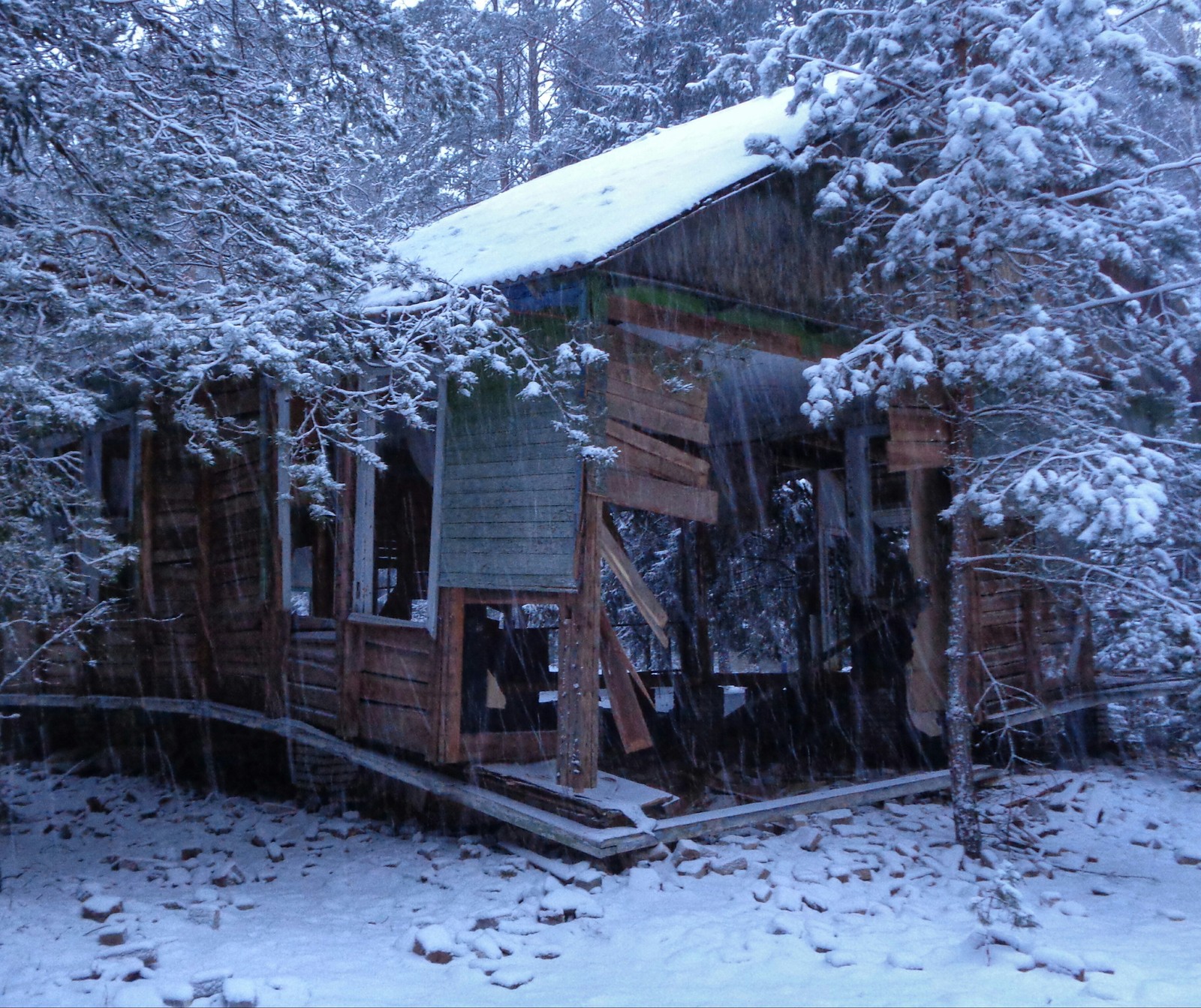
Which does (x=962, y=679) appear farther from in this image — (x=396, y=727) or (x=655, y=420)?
(x=396, y=727)

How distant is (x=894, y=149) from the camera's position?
21.5 ft

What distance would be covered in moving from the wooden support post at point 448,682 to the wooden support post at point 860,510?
206 inches

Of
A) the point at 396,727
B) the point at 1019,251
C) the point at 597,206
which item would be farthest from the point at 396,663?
the point at 1019,251

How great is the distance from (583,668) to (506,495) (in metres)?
1.27

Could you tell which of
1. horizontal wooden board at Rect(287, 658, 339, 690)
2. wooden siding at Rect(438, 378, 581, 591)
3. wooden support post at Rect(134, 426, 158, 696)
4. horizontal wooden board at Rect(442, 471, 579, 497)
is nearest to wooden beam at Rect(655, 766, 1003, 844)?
wooden siding at Rect(438, 378, 581, 591)

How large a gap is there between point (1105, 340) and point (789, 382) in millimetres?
2983

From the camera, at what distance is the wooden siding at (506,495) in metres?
6.36

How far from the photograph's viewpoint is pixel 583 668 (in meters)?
6.24

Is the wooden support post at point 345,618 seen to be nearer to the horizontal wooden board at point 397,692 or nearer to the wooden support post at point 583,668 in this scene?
the horizontal wooden board at point 397,692

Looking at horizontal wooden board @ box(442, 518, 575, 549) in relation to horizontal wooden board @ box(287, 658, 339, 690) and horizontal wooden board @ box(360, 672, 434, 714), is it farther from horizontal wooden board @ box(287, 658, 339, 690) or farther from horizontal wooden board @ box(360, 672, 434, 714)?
horizontal wooden board @ box(287, 658, 339, 690)

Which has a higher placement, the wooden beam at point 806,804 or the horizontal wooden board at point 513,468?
the horizontal wooden board at point 513,468

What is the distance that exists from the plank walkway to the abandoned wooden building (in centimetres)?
4

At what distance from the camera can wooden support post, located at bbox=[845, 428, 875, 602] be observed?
10891 mm

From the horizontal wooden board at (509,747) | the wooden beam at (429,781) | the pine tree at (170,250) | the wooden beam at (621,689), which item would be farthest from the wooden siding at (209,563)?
the wooden beam at (621,689)
